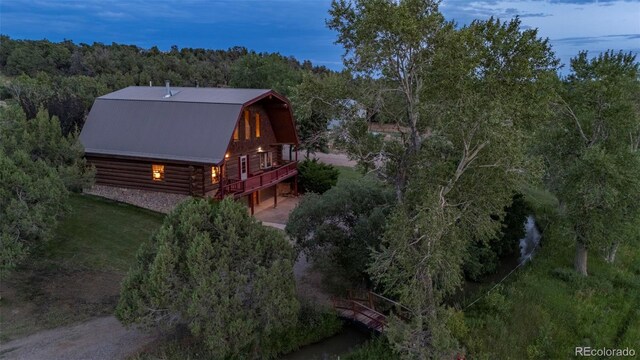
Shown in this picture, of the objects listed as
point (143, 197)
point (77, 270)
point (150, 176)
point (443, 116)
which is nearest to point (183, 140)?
point (150, 176)

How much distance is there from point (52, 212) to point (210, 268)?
7527 mm

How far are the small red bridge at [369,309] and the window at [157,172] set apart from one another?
40.9ft

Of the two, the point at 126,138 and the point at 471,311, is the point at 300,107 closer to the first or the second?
the point at 471,311

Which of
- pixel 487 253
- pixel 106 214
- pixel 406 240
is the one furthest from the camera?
pixel 106 214

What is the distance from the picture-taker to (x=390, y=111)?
536 inches

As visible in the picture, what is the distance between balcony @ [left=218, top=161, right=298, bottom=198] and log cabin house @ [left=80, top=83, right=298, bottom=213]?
5 centimetres

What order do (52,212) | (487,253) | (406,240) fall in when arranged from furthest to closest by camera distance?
1. (487,253)
2. (52,212)
3. (406,240)

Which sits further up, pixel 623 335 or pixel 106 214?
pixel 106 214

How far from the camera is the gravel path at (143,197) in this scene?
23359 millimetres

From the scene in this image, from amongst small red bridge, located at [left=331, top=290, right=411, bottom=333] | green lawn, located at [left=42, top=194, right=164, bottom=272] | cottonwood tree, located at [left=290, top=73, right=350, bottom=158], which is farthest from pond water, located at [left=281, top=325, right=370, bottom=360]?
green lawn, located at [left=42, top=194, right=164, bottom=272]

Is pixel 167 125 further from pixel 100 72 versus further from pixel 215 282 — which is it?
pixel 100 72

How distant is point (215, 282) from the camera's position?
11812mm

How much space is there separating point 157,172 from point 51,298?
9670 mm

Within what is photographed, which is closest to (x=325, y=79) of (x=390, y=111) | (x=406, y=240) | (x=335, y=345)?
(x=390, y=111)
